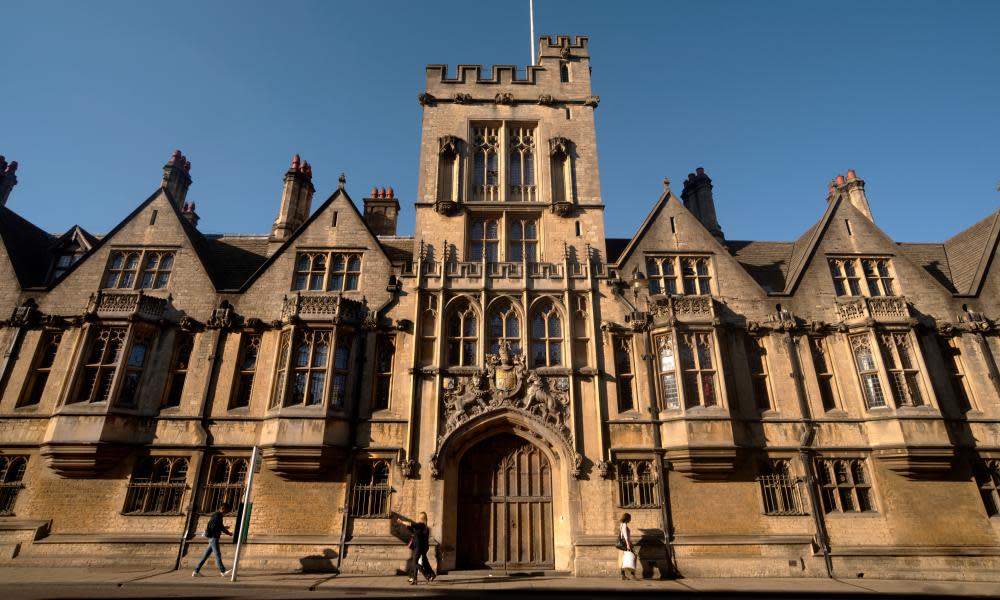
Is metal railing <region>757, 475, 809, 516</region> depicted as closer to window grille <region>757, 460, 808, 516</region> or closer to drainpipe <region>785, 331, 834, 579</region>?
window grille <region>757, 460, 808, 516</region>

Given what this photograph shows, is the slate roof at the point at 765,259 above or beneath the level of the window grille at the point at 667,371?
above

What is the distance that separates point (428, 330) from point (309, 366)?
4.28m

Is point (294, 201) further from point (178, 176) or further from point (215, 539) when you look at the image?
point (215, 539)

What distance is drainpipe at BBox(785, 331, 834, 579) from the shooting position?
51.1 feet

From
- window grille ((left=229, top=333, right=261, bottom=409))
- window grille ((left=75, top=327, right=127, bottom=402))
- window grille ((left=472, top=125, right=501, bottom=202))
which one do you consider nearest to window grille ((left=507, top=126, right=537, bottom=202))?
window grille ((left=472, top=125, right=501, bottom=202))

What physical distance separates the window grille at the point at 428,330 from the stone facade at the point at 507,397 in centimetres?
13

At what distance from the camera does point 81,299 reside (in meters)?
18.7

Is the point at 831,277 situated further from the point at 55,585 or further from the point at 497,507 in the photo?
the point at 55,585

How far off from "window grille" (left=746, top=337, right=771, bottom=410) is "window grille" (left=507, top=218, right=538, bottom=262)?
8.84m

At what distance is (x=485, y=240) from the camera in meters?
20.6

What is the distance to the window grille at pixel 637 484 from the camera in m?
16.2

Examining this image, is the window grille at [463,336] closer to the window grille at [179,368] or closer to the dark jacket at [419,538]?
the dark jacket at [419,538]

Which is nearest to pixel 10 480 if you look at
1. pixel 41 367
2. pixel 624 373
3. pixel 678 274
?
pixel 41 367

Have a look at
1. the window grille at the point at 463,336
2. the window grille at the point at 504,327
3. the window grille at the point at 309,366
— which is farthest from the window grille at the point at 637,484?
the window grille at the point at 309,366
